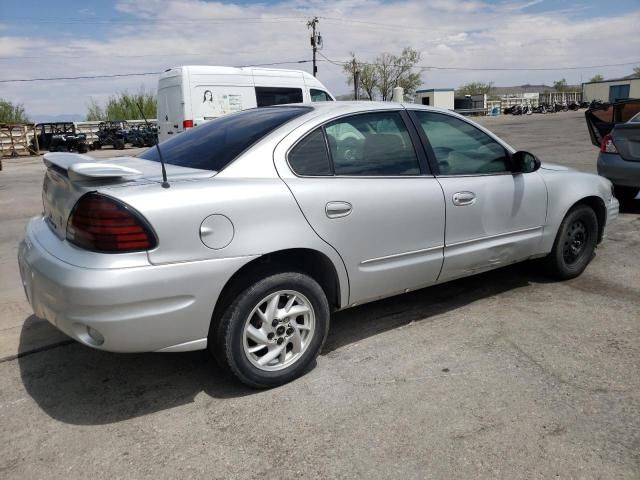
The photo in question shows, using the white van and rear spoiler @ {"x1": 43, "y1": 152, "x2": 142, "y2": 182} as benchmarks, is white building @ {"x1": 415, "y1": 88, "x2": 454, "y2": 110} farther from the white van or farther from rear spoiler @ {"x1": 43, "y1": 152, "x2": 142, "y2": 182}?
rear spoiler @ {"x1": 43, "y1": 152, "x2": 142, "y2": 182}

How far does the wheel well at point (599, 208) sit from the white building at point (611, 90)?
82.0m

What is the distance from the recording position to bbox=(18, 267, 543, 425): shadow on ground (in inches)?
112

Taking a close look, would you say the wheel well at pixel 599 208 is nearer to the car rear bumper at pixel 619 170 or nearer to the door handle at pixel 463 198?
the door handle at pixel 463 198

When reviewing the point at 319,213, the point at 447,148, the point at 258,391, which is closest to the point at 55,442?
the point at 258,391

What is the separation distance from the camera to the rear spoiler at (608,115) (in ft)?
24.6

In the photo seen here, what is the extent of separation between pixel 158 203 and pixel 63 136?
29.8 meters

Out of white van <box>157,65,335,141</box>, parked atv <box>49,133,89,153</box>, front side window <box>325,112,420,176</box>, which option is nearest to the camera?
front side window <box>325,112,420,176</box>

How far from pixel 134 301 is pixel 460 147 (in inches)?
98.1

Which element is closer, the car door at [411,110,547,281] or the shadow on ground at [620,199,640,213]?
the car door at [411,110,547,281]

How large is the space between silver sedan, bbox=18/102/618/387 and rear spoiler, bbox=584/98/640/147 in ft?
13.7

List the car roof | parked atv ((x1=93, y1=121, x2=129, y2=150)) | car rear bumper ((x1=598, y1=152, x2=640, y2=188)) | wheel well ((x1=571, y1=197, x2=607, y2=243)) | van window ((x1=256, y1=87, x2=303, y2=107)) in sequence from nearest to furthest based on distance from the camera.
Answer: the car roof → wheel well ((x1=571, y1=197, x2=607, y2=243)) → car rear bumper ((x1=598, y1=152, x2=640, y2=188)) → van window ((x1=256, y1=87, x2=303, y2=107)) → parked atv ((x1=93, y1=121, x2=129, y2=150))

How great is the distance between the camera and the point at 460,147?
153 inches

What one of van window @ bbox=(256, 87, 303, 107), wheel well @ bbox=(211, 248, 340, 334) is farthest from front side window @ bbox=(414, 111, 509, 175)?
van window @ bbox=(256, 87, 303, 107)

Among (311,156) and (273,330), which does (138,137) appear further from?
(273,330)
